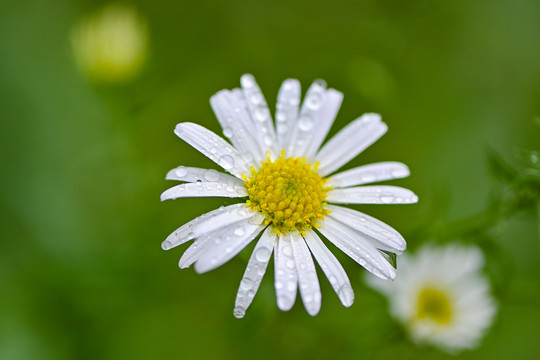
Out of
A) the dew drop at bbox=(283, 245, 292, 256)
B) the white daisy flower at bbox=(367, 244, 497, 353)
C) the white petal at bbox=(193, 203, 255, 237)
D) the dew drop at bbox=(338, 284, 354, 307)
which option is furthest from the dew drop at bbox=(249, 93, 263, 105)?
the white daisy flower at bbox=(367, 244, 497, 353)

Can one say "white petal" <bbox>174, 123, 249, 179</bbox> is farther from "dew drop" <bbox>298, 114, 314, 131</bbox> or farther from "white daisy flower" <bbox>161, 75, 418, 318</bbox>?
"dew drop" <bbox>298, 114, 314, 131</bbox>

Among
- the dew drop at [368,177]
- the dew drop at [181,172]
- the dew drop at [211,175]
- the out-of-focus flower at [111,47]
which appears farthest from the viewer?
the out-of-focus flower at [111,47]

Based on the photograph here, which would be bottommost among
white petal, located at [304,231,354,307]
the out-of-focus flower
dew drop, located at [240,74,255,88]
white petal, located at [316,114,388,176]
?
white petal, located at [304,231,354,307]

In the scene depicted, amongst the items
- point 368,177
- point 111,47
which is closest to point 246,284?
point 368,177

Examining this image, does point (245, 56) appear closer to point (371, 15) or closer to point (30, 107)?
point (371, 15)

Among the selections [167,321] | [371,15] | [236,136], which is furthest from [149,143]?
[371,15]

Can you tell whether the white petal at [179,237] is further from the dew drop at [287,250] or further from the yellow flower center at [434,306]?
the yellow flower center at [434,306]

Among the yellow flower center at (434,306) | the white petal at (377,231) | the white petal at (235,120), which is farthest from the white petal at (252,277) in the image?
the yellow flower center at (434,306)
